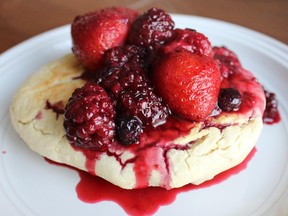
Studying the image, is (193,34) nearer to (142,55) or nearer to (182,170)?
(142,55)

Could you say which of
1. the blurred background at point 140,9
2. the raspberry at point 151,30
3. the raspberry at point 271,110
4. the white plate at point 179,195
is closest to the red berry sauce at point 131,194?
the white plate at point 179,195

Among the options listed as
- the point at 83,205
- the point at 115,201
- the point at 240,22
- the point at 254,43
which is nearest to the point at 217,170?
the point at 115,201

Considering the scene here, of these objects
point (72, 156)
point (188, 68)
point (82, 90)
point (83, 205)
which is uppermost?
point (188, 68)

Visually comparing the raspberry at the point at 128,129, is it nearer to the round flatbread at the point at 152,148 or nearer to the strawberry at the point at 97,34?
the round flatbread at the point at 152,148

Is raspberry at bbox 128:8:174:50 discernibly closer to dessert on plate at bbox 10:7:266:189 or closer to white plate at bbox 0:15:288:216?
dessert on plate at bbox 10:7:266:189

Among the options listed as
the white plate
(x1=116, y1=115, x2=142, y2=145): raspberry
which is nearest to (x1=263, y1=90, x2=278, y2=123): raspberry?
the white plate
